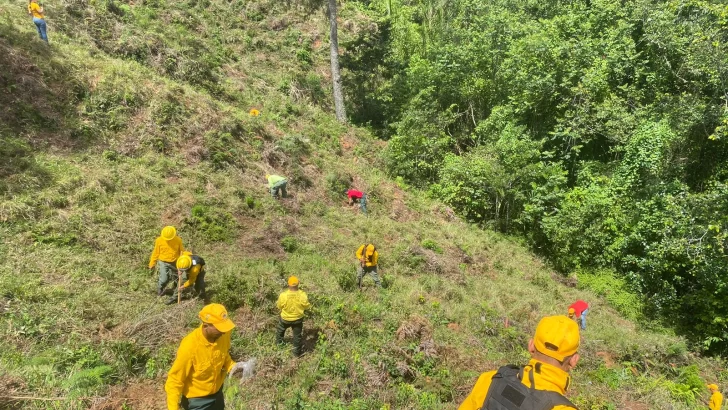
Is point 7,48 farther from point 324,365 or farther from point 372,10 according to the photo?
point 372,10

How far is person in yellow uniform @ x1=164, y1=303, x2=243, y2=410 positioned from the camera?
3.34 meters

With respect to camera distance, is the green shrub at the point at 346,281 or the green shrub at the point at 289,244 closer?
the green shrub at the point at 346,281

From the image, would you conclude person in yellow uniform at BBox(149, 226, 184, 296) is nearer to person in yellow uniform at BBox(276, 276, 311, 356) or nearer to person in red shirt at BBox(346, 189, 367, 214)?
person in yellow uniform at BBox(276, 276, 311, 356)

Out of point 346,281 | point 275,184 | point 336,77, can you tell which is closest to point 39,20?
point 275,184

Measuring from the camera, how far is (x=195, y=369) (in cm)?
342

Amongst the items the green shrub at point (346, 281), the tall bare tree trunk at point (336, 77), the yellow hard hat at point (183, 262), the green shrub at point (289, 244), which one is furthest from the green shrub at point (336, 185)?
the yellow hard hat at point (183, 262)

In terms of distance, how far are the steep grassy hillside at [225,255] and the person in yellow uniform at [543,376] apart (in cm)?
342

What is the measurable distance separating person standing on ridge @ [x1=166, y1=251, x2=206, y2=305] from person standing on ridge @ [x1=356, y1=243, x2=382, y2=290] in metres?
3.42

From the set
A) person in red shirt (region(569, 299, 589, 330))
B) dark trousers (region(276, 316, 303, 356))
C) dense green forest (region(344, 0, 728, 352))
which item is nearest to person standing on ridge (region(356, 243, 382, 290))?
dark trousers (region(276, 316, 303, 356))

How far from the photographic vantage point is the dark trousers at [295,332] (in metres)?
6.08

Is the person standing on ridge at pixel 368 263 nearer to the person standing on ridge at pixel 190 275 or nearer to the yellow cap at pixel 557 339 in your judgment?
the person standing on ridge at pixel 190 275

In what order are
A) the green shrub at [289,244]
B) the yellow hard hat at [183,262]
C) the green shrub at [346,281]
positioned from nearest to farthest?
1. the yellow hard hat at [183,262]
2. the green shrub at [346,281]
3. the green shrub at [289,244]

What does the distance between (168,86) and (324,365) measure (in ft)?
33.9

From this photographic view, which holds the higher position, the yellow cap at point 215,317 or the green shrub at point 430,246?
the yellow cap at point 215,317
